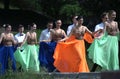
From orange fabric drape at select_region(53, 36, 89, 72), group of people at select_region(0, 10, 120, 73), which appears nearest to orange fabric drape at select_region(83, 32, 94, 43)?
group of people at select_region(0, 10, 120, 73)

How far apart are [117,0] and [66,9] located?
13.2 m

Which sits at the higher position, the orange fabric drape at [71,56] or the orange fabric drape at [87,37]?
the orange fabric drape at [87,37]

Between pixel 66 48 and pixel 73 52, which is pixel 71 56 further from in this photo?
pixel 66 48

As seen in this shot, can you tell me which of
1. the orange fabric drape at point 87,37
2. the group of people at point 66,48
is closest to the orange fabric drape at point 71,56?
the group of people at point 66,48

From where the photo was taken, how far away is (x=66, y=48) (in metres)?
15.5

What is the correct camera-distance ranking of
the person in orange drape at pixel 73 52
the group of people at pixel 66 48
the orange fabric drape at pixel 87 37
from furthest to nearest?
the orange fabric drape at pixel 87 37
the person in orange drape at pixel 73 52
the group of people at pixel 66 48

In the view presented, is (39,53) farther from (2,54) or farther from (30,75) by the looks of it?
(30,75)

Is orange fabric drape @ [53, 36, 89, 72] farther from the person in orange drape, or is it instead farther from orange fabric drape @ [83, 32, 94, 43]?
orange fabric drape @ [83, 32, 94, 43]

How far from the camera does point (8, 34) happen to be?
16344 millimetres

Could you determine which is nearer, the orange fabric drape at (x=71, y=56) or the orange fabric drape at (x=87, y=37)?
the orange fabric drape at (x=71, y=56)

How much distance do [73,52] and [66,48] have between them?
0.27m

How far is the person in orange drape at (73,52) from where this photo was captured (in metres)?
15.0

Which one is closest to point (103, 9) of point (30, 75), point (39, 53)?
point (39, 53)

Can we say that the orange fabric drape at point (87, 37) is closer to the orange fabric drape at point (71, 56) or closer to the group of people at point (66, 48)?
the group of people at point (66, 48)
